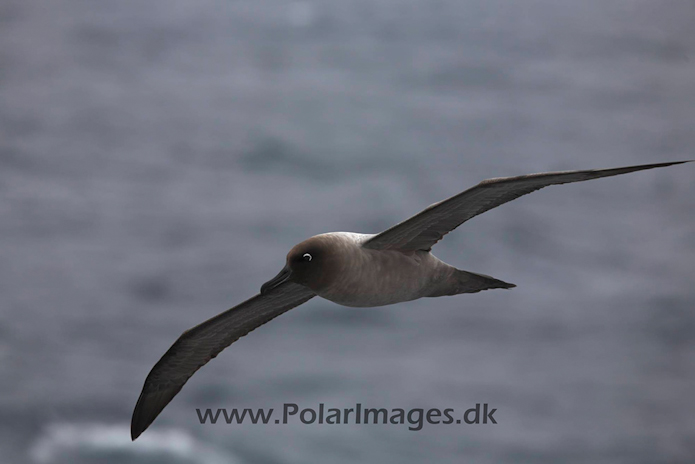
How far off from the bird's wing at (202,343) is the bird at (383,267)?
12 millimetres

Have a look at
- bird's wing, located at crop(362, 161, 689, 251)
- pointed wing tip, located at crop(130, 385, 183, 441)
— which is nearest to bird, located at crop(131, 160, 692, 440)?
bird's wing, located at crop(362, 161, 689, 251)

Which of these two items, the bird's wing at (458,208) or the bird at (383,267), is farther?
the bird at (383,267)

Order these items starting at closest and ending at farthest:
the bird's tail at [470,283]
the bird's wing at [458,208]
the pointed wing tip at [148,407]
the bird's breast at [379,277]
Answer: the bird's wing at [458,208]
the bird's breast at [379,277]
the bird's tail at [470,283]
the pointed wing tip at [148,407]

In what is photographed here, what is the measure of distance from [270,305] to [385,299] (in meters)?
1.49

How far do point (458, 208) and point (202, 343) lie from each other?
9.87 ft

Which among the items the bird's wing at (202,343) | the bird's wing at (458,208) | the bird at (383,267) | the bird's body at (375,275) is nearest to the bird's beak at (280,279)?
the bird at (383,267)

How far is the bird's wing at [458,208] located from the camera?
246 inches

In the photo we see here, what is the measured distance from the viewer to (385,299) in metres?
7.07

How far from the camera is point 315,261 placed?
664cm

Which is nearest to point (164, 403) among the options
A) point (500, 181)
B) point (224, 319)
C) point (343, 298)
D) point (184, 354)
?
point (184, 354)

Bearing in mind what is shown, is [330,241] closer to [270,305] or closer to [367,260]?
[367,260]

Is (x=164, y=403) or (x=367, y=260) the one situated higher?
(x=367, y=260)

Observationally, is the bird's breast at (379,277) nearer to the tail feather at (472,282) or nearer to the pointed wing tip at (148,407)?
the tail feather at (472,282)

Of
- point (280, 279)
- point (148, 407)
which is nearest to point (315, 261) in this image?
point (280, 279)
